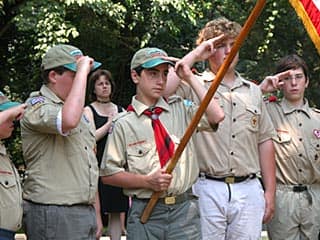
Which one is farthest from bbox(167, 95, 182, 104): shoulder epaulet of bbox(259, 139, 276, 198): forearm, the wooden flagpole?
bbox(259, 139, 276, 198): forearm

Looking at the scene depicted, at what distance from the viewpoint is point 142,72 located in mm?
4379

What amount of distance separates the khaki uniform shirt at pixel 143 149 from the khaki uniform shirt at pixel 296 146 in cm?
89

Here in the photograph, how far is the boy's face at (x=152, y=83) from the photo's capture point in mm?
4352

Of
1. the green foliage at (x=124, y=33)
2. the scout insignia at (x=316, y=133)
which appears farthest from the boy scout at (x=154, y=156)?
the green foliage at (x=124, y=33)

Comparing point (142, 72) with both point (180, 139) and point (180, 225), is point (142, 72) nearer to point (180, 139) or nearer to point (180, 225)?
point (180, 139)

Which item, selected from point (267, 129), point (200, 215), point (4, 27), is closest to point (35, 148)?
point (200, 215)

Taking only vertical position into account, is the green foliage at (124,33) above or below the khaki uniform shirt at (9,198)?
above

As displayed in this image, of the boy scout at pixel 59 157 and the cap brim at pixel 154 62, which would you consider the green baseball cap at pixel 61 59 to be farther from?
the cap brim at pixel 154 62

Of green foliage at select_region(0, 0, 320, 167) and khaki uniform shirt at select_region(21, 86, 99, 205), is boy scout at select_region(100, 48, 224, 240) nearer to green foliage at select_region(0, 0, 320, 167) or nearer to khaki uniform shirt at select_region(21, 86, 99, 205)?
khaki uniform shirt at select_region(21, 86, 99, 205)

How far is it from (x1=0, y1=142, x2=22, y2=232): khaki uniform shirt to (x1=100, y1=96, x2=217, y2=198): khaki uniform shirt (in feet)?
1.94

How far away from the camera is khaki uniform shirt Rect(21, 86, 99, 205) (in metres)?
4.04

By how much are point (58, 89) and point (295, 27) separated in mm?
9105

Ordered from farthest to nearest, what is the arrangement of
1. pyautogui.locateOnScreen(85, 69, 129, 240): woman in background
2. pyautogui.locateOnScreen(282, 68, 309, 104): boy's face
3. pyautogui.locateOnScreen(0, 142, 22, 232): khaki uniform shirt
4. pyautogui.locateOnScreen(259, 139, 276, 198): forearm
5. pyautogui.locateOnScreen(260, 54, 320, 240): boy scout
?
1. pyautogui.locateOnScreen(85, 69, 129, 240): woman in background
2. pyautogui.locateOnScreen(282, 68, 309, 104): boy's face
3. pyautogui.locateOnScreen(260, 54, 320, 240): boy scout
4. pyautogui.locateOnScreen(259, 139, 276, 198): forearm
5. pyautogui.locateOnScreen(0, 142, 22, 232): khaki uniform shirt

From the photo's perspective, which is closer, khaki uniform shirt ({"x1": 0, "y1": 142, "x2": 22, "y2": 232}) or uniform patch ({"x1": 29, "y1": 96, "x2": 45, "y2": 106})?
khaki uniform shirt ({"x1": 0, "y1": 142, "x2": 22, "y2": 232})
